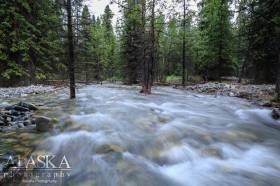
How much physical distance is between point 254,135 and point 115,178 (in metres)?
4.22

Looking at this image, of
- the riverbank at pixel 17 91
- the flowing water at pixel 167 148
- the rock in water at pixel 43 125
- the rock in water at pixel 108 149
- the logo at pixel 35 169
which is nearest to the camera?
the logo at pixel 35 169

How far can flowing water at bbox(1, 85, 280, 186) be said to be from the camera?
3623 mm

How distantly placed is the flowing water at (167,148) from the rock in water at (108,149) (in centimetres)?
5

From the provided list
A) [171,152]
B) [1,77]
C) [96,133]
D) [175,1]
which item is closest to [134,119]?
[96,133]

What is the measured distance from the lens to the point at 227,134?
5602 mm

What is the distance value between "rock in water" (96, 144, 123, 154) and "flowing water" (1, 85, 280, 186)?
1.9 inches

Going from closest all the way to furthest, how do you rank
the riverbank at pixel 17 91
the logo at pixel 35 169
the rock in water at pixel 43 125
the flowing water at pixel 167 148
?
the logo at pixel 35 169
the flowing water at pixel 167 148
the rock in water at pixel 43 125
the riverbank at pixel 17 91

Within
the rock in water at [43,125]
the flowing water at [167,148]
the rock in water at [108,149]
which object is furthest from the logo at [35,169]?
the rock in water at [43,125]

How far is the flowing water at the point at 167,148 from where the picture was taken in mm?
3623

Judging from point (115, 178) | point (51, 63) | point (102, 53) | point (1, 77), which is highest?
point (102, 53)

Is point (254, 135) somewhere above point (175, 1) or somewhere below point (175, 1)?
below

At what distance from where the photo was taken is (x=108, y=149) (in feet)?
14.8

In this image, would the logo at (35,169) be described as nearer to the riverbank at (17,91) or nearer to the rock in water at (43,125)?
the rock in water at (43,125)

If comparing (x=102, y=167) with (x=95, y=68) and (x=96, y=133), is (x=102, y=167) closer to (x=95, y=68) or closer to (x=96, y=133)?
(x=96, y=133)
